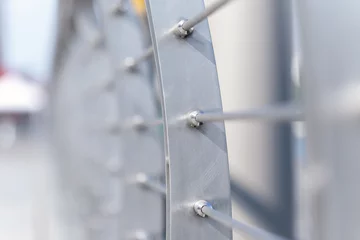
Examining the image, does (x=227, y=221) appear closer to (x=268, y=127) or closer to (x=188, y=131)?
(x=188, y=131)

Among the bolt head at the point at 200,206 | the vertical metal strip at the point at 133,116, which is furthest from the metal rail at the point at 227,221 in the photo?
the vertical metal strip at the point at 133,116

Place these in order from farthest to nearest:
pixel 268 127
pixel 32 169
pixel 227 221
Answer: pixel 32 169 < pixel 268 127 < pixel 227 221

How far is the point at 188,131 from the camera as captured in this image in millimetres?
502

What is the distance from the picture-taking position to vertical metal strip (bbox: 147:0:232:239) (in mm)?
495

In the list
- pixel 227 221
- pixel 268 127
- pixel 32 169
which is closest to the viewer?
pixel 227 221

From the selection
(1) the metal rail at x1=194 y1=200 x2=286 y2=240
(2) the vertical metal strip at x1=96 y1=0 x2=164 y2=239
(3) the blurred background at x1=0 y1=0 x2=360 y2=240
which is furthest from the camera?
(2) the vertical metal strip at x1=96 y1=0 x2=164 y2=239

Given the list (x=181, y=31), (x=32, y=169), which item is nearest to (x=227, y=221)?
(x=181, y=31)

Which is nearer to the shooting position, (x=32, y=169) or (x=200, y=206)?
(x=200, y=206)

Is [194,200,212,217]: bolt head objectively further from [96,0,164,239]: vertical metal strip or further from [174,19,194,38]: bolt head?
[96,0,164,239]: vertical metal strip

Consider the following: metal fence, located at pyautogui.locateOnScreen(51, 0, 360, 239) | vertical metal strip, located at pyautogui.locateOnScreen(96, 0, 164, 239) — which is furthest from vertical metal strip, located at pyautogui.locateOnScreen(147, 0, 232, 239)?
vertical metal strip, located at pyautogui.locateOnScreen(96, 0, 164, 239)

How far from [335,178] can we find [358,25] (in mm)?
78

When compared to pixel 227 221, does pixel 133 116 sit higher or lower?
higher

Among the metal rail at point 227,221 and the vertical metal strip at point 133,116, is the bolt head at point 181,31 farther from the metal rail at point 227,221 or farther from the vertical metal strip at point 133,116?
the vertical metal strip at point 133,116

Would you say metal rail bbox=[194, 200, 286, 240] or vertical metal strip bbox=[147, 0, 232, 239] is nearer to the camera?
metal rail bbox=[194, 200, 286, 240]
